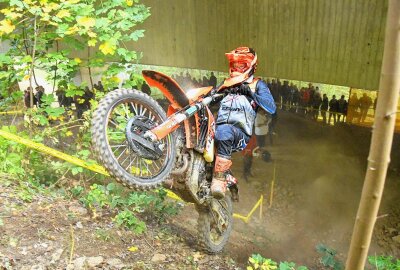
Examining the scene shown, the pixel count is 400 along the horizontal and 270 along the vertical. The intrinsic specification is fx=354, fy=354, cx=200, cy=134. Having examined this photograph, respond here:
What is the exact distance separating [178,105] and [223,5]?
7.05m

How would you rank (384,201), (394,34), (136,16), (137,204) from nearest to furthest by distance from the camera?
(394,34) < (136,16) < (137,204) < (384,201)

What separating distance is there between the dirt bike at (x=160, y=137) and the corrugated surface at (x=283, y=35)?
5789 mm

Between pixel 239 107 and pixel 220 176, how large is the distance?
0.87 m

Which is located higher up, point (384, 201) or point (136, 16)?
point (136, 16)

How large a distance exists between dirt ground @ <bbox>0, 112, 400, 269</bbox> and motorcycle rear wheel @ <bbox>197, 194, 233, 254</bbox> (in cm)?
17

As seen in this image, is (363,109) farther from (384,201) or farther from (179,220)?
(179,220)

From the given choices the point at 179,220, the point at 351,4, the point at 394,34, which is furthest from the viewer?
the point at 351,4

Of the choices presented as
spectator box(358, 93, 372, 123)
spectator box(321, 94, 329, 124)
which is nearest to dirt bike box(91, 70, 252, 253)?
spectator box(358, 93, 372, 123)

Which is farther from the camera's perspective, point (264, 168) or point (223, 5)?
point (264, 168)

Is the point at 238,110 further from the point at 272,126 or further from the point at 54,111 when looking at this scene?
the point at 272,126

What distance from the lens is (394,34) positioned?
4.41 feet

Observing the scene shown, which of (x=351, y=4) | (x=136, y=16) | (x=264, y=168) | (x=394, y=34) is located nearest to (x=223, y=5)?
(x=351, y=4)

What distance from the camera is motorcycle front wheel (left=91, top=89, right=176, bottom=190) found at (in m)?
3.05

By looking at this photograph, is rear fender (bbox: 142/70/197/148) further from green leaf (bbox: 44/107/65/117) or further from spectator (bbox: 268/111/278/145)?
spectator (bbox: 268/111/278/145)
